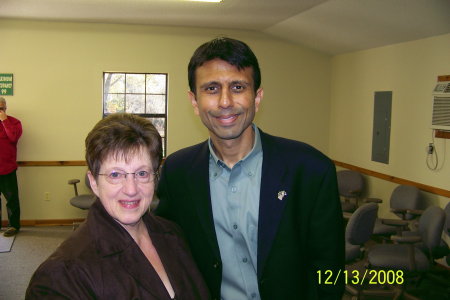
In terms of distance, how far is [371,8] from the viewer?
14.4 ft

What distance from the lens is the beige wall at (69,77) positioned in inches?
249

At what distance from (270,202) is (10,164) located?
528 centimetres

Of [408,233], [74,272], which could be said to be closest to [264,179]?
[74,272]

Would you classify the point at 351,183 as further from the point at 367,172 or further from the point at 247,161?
the point at 247,161

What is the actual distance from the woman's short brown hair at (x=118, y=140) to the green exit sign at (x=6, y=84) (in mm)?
5616

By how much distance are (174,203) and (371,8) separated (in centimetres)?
347

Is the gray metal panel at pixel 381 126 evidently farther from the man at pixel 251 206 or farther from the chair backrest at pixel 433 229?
the man at pixel 251 206

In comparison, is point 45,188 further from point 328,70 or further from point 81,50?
point 328,70

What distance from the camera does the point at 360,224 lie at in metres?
3.71

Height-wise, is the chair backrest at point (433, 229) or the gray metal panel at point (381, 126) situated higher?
the gray metal panel at point (381, 126)

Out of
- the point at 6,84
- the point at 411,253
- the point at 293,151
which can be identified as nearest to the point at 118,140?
the point at 293,151

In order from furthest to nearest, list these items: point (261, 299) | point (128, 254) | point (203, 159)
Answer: point (203, 159) < point (261, 299) < point (128, 254)

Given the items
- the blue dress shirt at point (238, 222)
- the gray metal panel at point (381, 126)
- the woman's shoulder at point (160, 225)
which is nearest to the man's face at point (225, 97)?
the blue dress shirt at point (238, 222)
